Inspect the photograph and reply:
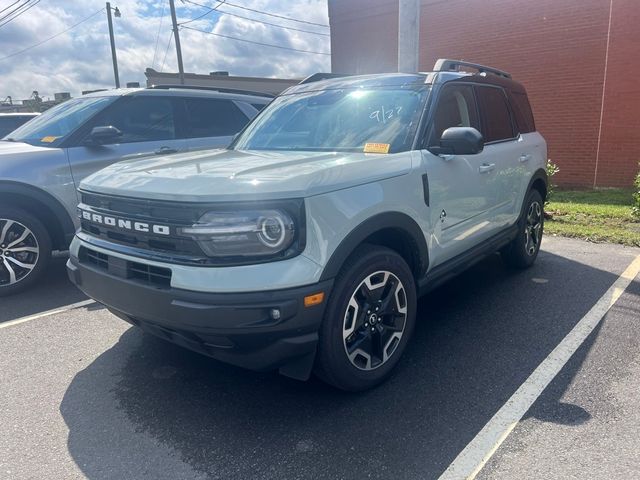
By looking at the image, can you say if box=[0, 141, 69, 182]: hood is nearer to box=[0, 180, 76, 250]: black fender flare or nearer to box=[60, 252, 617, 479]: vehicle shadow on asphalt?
box=[0, 180, 76, 250]: black fender flare

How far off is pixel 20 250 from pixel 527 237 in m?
5.01

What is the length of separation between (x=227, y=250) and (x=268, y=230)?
0.74ft

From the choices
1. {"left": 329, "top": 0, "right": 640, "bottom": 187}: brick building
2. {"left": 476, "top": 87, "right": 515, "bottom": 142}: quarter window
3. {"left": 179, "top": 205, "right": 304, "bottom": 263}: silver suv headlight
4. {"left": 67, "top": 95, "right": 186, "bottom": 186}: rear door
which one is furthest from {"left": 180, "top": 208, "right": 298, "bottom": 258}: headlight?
{"left": 329, "top": 0, "right": 640, "bottom": 187}: brick building

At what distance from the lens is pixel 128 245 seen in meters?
2.83

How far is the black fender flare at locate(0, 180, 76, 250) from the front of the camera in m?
4.65

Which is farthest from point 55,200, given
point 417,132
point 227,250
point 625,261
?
point 625,261

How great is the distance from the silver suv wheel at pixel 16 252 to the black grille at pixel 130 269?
2166 millimetres

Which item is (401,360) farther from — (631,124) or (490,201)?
(631,124)

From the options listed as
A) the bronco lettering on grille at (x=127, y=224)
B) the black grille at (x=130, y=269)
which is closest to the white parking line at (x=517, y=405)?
the black grille at (x=130, y=269)

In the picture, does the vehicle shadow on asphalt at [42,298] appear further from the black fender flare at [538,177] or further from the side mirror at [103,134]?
the black fender flare at [538,177]

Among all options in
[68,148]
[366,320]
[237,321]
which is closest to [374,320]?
[366,320]

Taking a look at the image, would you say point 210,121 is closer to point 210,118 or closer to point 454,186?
point 210,118

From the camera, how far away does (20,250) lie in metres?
4.82

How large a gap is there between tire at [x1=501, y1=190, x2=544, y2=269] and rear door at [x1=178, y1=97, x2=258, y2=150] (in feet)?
10.9
